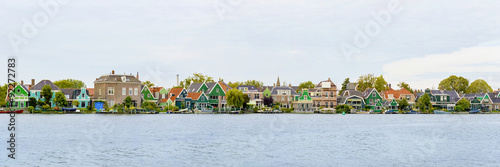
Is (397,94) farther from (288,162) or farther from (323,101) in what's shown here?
(288,162)

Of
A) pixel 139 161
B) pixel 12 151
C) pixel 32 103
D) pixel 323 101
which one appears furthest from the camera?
pixel 323 101

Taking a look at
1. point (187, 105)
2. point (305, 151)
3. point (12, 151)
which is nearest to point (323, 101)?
point (187, 105)

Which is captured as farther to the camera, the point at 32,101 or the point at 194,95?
the point at 194,95

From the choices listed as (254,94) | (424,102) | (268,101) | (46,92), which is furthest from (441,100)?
(46,92)

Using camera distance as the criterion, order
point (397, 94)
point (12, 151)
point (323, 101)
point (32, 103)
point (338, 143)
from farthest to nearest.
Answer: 1. point (397, 94)
2. point (323, 101)
3. point (32, 103)
4. point (338, 143)
5. point (12, 151)

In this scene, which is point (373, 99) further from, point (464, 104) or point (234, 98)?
point (234, 98)

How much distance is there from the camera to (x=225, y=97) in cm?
10519

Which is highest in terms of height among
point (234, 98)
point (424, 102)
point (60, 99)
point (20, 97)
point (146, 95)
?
point (146, 95)

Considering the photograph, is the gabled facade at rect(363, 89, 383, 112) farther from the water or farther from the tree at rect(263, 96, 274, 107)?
the water

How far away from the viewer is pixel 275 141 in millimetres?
40531

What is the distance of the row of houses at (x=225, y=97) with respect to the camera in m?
93.5

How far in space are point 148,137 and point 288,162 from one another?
56.2 ft

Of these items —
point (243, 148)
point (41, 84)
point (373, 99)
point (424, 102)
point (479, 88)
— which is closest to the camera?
point (243, 148)

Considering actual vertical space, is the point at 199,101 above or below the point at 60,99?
below
